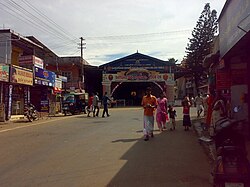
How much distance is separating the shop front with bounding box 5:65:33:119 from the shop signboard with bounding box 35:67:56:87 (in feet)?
5.06

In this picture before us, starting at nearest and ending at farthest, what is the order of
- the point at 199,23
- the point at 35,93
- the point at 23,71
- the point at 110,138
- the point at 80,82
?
the point at 110,138 → the point at 23,71 → the point at 35,93 → the point at 80,82 → the point at 199,23

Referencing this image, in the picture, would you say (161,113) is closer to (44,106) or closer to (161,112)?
(161,112)

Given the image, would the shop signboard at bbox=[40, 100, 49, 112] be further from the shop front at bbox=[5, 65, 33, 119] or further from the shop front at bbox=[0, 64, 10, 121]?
the shop front at bbox=[0, 64, 10, 121]

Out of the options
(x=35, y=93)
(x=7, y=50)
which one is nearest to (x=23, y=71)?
(x=7, y=50)

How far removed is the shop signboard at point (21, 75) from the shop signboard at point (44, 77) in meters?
1.54

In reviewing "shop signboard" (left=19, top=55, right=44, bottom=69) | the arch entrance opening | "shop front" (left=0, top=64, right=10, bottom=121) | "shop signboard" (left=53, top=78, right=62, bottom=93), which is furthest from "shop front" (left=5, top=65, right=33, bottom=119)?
the arch entrance opening

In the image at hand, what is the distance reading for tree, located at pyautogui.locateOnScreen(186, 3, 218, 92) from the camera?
175 feet

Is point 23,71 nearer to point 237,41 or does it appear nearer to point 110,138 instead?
point 110,138

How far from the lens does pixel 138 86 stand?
5488cm

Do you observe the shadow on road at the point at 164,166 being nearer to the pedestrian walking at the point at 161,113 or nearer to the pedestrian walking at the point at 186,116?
the pedestrian walking at the point at 161,113

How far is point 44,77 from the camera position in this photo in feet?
97.0

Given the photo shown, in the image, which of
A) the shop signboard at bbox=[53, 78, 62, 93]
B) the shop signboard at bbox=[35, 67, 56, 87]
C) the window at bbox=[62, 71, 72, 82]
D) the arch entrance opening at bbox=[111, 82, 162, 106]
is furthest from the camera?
the arch entrance opening at bbox=[111, 82, 162, 106]

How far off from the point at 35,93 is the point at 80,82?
15382mm

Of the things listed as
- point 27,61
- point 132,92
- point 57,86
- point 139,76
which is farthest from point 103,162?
point 132,92
